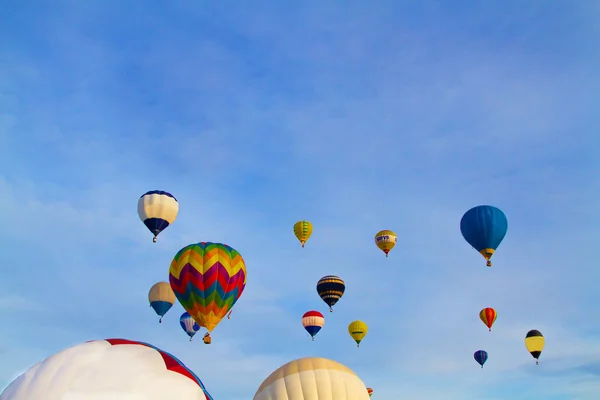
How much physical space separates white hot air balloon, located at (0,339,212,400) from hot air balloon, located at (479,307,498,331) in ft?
140

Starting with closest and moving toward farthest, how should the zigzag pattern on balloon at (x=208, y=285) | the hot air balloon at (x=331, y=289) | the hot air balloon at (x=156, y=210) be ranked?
the zigzag pattern on balloon at (x=208, y=285) → the hot air balloon at (x=156, y=210) → the hot air balloon at (x=331, y=289)

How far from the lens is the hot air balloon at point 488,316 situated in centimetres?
4719

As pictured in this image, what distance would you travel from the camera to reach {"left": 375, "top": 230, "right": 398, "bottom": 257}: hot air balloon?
47531mm

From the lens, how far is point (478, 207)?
123 feet

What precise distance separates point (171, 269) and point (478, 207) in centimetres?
1930

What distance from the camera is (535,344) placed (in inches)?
1865

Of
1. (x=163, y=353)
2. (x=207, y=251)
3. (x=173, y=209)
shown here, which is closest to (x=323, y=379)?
(x=207, y=251)

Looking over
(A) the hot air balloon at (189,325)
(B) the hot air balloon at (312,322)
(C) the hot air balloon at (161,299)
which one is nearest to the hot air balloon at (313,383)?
(C) the hot air balloon at (161,299)

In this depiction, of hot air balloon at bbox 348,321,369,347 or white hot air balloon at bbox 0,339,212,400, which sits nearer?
white hot air balloon at bbox 0,339,212,400

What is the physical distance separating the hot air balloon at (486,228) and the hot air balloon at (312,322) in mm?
14861

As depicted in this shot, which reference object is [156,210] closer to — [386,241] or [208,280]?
[208,280]

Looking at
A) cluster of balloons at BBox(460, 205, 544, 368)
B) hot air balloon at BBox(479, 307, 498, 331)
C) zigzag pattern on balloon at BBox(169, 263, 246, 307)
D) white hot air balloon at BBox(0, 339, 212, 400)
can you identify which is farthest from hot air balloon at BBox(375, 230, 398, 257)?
white hot air balloon at BBox(0, 339, 212, 400)

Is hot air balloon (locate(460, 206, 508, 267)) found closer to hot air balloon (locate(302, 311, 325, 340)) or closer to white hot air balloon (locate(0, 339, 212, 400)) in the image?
hot air balloon (locate(302, 311, 325, 340))

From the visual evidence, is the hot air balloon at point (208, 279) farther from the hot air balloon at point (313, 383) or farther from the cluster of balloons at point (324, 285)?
the cluster of balloons at point (324, 285)
